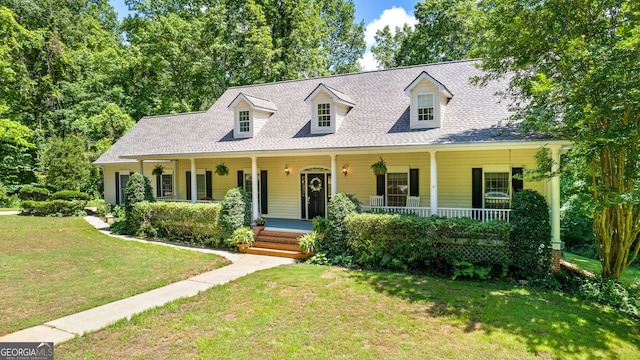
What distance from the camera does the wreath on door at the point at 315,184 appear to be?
14508 millimetres

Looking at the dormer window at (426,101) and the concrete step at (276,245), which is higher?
the dormer window at (426,101)

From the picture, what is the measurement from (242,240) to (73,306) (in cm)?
558

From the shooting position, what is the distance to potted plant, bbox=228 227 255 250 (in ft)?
39.1

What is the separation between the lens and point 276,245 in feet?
39.0

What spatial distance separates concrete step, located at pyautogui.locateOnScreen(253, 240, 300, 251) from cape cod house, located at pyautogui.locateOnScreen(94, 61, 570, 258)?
1.38 meters

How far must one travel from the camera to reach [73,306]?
6.80 metres

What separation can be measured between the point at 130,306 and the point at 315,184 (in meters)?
8.80

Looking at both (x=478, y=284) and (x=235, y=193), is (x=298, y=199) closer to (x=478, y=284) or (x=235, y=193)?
(x=235, y=193)

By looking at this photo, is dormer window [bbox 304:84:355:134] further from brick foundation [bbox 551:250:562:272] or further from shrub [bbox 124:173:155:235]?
brick foundation [bbox 551:250:562:272]

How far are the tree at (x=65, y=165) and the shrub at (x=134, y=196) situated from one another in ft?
29.0

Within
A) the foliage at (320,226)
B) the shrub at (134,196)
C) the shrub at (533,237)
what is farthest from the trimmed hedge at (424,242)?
the shrub at (134,196)

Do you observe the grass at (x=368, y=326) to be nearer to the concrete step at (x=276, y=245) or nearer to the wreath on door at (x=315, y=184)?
the concrete step at (x=276, y=245)

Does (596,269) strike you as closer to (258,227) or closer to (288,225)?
(288,225)

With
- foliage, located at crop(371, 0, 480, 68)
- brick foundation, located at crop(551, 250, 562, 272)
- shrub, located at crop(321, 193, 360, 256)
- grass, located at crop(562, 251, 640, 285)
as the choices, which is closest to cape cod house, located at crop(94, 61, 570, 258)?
brick foundation, located at crop(551, 250, 562, 272)
